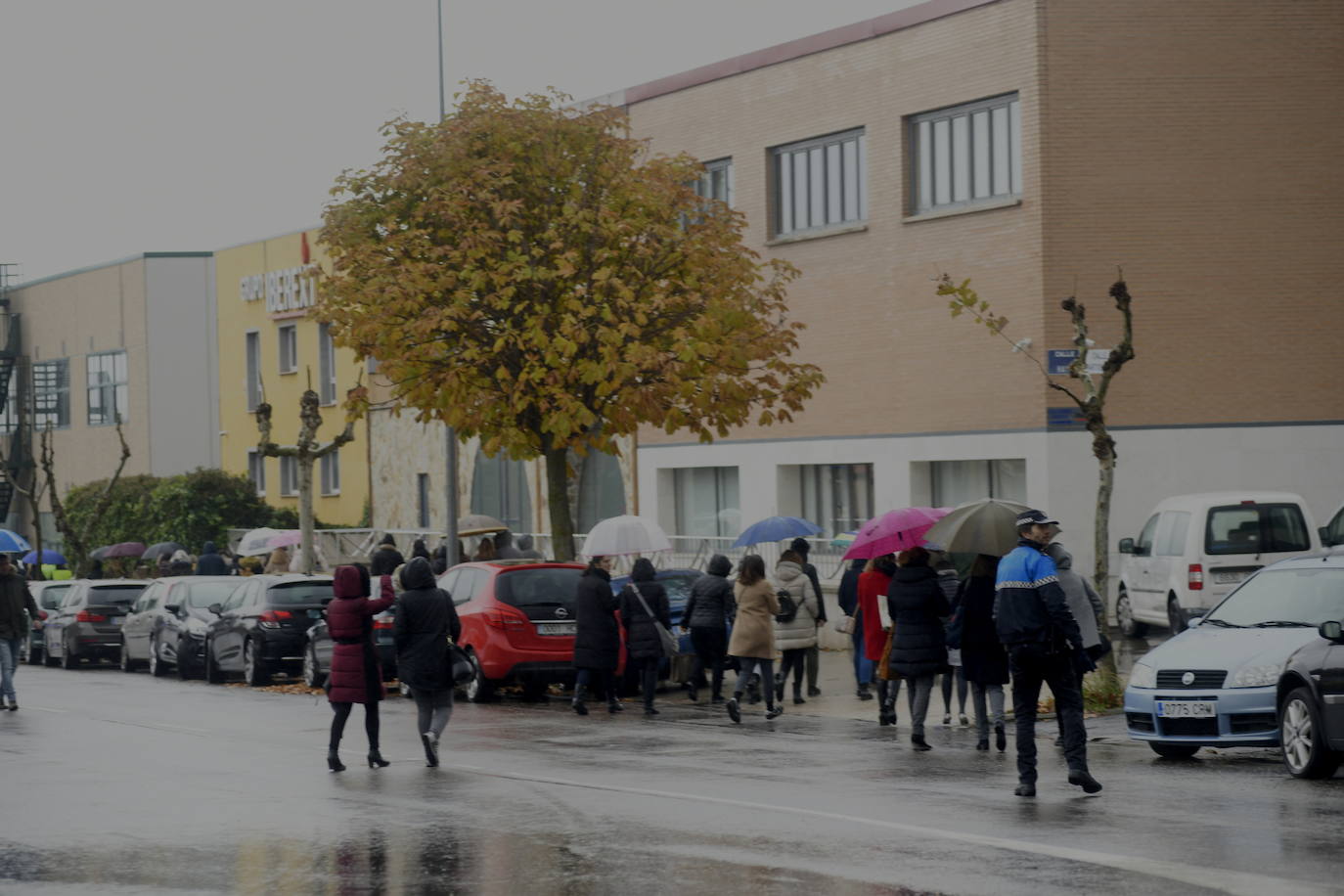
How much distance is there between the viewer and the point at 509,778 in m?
15.2

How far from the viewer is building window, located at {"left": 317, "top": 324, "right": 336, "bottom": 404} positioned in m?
51.7

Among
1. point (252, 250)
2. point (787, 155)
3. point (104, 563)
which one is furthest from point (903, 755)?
point (252, 250)

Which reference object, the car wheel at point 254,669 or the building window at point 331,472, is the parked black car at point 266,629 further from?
the building window at point 331,472

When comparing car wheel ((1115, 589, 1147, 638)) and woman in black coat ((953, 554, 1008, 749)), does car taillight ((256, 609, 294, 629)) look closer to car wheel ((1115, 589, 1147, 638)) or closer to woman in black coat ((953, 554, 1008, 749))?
car wheel ((1115, 589, 1147, 638))

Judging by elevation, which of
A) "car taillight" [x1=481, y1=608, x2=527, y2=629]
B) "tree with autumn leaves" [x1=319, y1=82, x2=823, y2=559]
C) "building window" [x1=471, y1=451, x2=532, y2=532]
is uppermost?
"tree with autumn leaves" [x1=319, y1=82, x2=823, y2=559]

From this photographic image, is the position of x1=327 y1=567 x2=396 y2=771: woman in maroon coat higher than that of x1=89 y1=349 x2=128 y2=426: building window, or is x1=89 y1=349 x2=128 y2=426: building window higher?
x1=89 y1=349 x2=128 y2=426: building window

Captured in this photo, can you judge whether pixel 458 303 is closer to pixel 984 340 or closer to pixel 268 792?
pixel 984 340

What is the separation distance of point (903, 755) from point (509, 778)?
338cm

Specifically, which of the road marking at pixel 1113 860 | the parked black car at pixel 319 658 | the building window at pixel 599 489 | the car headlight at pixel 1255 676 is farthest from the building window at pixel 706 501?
the road marking at pixel 1113 860

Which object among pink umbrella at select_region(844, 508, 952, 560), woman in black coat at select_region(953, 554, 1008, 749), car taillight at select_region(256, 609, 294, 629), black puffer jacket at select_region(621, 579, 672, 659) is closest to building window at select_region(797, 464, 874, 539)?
car taillight at select_region(256, 609, 294, 629)

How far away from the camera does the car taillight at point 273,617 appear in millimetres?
27609

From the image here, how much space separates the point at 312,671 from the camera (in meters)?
26.0

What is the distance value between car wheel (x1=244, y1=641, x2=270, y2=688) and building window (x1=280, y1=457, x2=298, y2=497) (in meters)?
26.6

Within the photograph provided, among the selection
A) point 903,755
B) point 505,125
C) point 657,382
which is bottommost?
point 903,755
